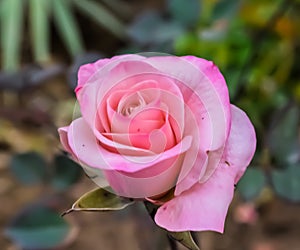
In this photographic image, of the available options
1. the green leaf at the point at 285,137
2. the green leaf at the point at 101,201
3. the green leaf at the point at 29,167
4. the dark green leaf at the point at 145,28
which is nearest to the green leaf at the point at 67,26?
the dark green leaf at the point at 145,28

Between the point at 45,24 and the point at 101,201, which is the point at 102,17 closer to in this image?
the point at 45,24

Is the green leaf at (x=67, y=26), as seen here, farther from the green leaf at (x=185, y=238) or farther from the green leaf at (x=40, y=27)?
the green leaf at (x=185, y=238)

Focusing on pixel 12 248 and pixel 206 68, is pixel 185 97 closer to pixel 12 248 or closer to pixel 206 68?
pixel 206 68

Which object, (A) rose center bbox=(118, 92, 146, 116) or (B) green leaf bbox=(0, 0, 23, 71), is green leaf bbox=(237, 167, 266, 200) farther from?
(B) green leaf bbox=(0, 0, 23, 71)

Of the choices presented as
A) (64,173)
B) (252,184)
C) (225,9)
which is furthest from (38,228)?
(225,9)

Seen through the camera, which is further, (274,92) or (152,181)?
(274,92)

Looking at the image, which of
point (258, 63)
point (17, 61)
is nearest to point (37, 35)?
point (17, 61)
